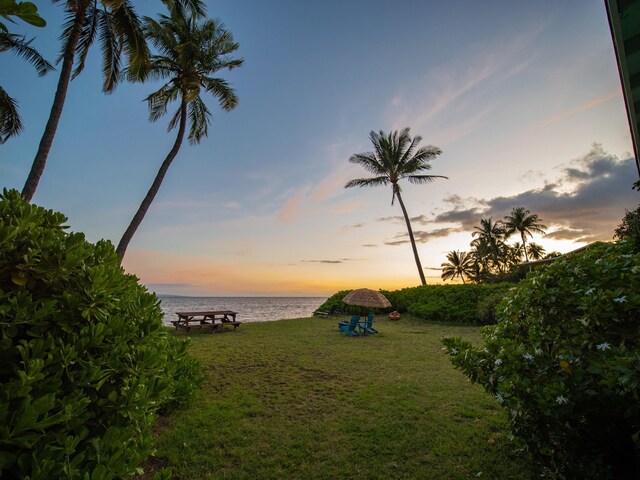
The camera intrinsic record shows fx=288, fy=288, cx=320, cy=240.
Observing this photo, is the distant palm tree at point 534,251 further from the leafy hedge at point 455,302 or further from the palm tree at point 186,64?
the palm tree at point 186,64

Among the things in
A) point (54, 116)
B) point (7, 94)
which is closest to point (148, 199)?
point (54, 116)

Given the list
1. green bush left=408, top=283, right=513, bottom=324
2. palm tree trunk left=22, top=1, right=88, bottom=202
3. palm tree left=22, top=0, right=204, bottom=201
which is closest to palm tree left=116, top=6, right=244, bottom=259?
palm tree left=22, top=0, right=204, bottom=201

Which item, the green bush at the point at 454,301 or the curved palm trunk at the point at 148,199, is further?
the green bush at the point at 454,301

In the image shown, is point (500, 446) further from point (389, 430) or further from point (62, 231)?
point (62, 231)

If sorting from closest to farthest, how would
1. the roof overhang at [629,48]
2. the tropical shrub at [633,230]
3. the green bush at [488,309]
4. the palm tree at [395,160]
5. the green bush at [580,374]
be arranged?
1. the green bush at [580,374]
2. the roof overhang at [629,48]
3. the tropical shrub at [633,230]
4. the green bush at [488,309]
5. the palm tree at [395,160]

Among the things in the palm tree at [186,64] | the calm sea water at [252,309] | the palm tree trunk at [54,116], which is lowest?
the calm sea water at [252,309]

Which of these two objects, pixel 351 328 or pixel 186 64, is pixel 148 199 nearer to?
pixel 186 64

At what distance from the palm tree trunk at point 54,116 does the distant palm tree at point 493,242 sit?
4626cm

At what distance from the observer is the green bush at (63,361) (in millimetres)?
1415

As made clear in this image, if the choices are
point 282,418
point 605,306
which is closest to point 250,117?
point 282,418

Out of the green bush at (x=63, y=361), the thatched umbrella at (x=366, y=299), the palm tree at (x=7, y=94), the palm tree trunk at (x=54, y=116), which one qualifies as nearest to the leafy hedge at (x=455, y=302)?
the thatched umbrella at (x=366, y=299)

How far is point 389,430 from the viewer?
405 centimetres

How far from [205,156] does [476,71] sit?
12.2 metres

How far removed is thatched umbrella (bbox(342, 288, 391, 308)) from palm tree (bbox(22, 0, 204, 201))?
12553 millimetres
